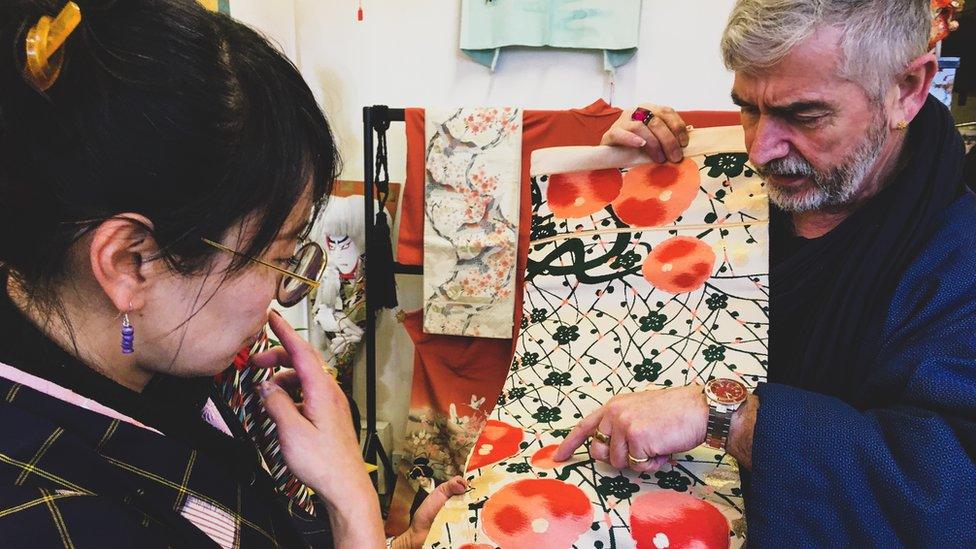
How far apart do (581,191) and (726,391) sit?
0.47m

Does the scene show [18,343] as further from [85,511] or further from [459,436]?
[459,436]

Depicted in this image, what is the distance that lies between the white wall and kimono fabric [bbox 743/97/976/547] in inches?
40.9

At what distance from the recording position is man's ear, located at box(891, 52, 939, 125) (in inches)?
39.2

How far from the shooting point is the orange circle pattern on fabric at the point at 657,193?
1132mm

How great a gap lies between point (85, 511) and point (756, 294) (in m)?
0.95

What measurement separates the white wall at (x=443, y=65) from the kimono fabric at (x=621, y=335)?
3.10 ft

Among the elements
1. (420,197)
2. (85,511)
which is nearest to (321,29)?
(420,197)

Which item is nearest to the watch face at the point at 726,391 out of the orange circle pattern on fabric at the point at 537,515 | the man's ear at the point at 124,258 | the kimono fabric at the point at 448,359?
the orange circle pattern on fabric at the point at 537,515

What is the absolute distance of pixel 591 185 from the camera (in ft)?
3.93

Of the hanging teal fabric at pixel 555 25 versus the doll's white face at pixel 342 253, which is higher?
the hanging teal fabric at pixel 555 25

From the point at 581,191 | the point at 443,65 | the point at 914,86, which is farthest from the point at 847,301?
the point at 443,65

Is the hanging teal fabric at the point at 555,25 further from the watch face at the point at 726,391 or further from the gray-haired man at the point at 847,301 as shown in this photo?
the watch face at the point at 726,391

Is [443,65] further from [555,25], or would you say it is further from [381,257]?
[381,257]

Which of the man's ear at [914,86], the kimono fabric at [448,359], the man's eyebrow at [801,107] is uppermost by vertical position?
the man's ear at [914,86]
